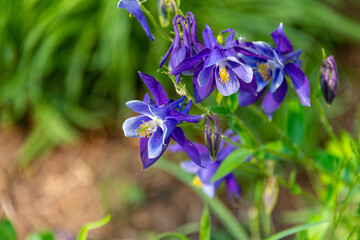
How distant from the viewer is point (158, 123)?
147cm

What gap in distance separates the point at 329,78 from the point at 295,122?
0.43m

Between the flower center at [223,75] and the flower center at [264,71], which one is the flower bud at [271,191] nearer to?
the flower center at [264,71]

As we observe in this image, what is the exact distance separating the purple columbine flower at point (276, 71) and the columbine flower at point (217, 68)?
0.10 meters

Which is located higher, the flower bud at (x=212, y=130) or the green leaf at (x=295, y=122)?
the flower bud at (x=212, y=130)

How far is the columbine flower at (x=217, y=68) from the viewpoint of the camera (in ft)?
4.52

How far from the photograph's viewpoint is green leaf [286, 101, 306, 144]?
199 cm

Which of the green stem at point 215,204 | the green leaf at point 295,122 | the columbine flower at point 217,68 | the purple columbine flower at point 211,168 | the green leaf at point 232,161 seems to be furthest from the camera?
the green stem at point 215,204

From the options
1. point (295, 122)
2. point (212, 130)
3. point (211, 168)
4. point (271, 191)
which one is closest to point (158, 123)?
point (212, 130)

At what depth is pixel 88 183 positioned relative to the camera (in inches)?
129

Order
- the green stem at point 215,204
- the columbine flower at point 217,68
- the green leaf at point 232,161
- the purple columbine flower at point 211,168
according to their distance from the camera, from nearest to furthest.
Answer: the columbine flower at point 217,68, the green leaf at point 232,161, the purple columbine flower at point 211,168, the green stem at point 215,204

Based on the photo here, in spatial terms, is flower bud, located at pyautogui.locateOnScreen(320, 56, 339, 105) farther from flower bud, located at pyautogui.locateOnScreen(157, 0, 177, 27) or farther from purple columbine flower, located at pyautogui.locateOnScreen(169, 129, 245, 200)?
flower bud, located at pyautogui.locateOnScreen(157, 0, 177, 27)

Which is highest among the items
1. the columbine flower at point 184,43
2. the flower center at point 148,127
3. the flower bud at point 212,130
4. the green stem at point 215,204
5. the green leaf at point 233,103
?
the columbine flower at point 184,43

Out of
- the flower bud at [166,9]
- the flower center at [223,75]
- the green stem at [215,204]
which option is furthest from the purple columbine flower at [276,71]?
the green stem at [215,204]

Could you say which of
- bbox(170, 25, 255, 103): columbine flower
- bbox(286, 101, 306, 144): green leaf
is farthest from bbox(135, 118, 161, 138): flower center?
bbox(286, 101, 306, 144): green leaf
